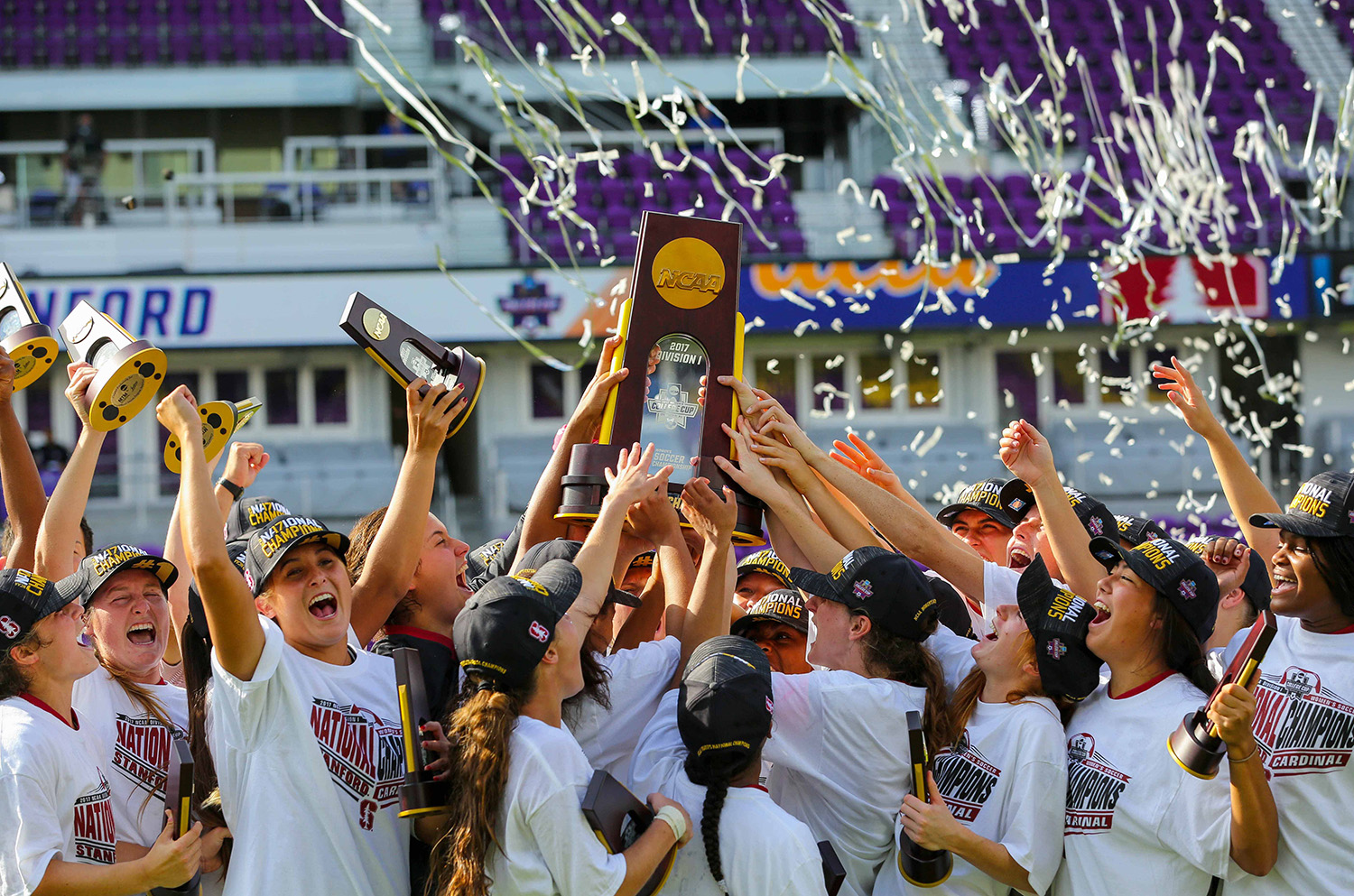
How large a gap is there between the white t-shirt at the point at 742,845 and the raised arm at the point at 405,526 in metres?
0.86

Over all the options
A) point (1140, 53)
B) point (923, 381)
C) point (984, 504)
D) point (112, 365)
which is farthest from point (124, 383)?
point (1140, 53)

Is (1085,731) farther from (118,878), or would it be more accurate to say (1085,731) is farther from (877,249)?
(877,249)

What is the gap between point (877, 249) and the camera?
55.9 feet

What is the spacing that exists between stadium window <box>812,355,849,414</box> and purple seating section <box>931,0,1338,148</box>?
4884mm

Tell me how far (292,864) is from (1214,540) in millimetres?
2981

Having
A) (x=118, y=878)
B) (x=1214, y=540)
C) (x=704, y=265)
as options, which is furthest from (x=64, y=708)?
(x=1214, y=540)

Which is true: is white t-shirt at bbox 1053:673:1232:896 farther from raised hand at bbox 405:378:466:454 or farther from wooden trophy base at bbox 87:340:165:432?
wooden trophy base at bbox 87:340:165:432

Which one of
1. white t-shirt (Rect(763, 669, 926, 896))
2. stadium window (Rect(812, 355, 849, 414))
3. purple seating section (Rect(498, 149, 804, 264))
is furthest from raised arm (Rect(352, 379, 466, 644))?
stadium window (Rect(812, 355, 849, 414))

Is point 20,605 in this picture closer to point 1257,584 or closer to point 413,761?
point 413,761

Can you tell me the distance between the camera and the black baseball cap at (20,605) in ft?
9.75

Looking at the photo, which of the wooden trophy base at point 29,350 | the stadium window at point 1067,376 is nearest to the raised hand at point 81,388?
the wooden trophy base at point 29,350

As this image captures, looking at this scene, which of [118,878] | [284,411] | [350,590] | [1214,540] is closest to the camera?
[118,878]

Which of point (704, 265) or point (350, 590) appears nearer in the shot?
point (350, 590)

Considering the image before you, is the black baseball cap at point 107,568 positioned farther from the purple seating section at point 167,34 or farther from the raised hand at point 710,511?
the purple seating section at point 167,34
